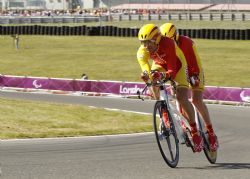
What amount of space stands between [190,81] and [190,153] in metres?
1.80

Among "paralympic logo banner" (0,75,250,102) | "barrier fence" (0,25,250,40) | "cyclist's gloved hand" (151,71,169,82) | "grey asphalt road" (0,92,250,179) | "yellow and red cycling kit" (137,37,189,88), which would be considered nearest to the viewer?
"grey asphalt road" (0,92,250,179)

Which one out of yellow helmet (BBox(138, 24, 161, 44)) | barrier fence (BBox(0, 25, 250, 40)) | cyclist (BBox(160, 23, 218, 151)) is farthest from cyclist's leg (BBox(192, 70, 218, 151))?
barrier fence (BBox(0, 25, 250, 40))

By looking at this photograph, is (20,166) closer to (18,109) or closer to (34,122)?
(34,122)

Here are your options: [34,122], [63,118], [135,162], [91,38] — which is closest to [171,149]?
[135,162]

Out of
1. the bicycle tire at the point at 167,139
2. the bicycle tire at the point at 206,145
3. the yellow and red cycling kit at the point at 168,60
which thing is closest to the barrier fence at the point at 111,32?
the bicycle tire at the point at 206,145

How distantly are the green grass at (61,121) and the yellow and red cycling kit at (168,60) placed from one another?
4173mm

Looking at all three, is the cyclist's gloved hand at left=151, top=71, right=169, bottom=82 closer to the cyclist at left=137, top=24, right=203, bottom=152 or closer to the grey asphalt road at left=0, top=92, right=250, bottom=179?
the cyclist at left=137, top=24, right=203, bottom=152

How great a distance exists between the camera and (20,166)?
8.87m

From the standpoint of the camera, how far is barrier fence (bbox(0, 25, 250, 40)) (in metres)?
45.9

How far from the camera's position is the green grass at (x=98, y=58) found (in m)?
34.8

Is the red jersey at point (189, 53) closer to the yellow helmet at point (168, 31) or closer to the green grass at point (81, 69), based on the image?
the yellow helmet at point (168, 31)

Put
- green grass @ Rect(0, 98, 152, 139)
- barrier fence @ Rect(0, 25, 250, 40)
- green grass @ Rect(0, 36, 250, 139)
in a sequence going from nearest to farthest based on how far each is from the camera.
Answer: green grass @ Rect(0, 98, 152, 139), green grass @ Rect(0, 36, 250, 139), barrier fence @ Rect(0, 25, 250, 40)

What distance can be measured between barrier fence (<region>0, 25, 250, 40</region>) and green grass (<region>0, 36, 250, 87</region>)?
0.47 metres

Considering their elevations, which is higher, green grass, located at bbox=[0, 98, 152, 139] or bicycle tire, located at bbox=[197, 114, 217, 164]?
bicycle tire, located at bbox=[197, 114, 217, 164]
